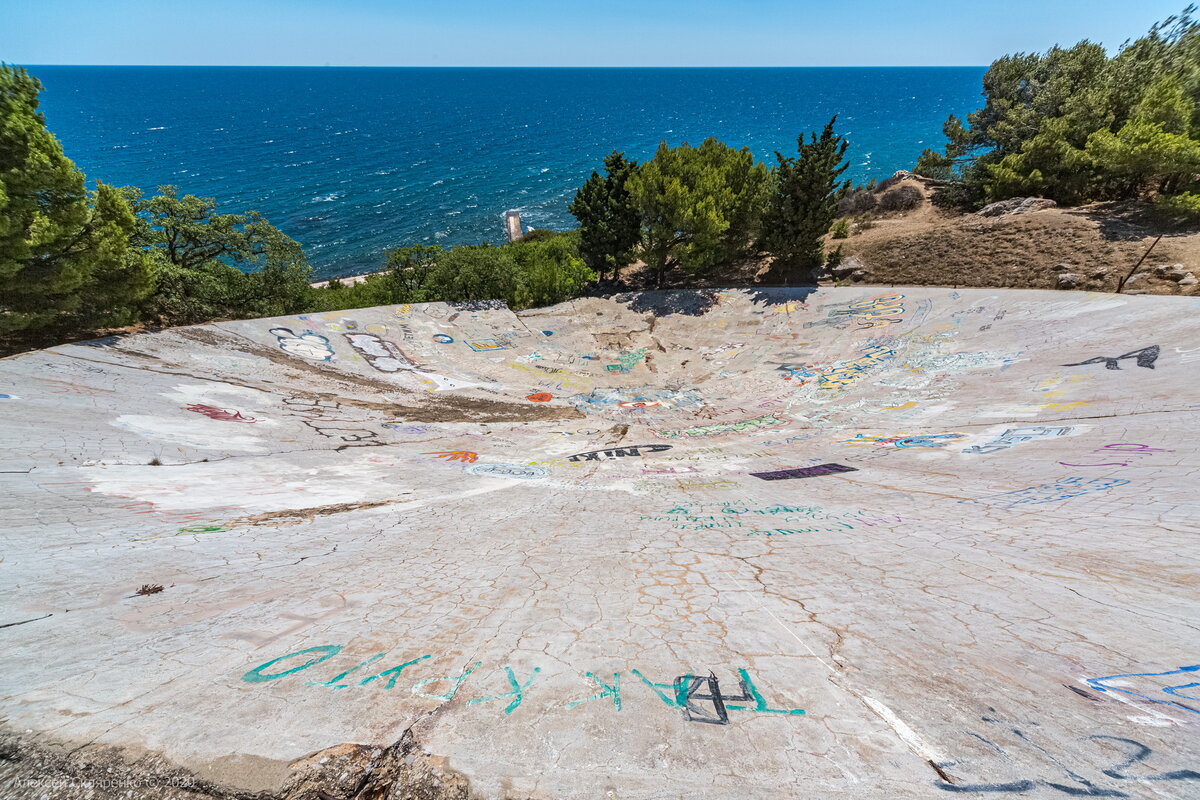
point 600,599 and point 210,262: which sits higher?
point 210,262

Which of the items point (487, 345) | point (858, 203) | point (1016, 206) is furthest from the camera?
point (858, 203)

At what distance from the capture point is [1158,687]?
3.85 meters

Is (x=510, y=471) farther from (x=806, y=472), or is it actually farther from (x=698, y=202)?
(x=698, y=202)

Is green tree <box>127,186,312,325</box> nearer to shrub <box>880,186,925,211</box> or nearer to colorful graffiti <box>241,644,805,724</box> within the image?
colorful graffiti <box>241,644,805,724</box>

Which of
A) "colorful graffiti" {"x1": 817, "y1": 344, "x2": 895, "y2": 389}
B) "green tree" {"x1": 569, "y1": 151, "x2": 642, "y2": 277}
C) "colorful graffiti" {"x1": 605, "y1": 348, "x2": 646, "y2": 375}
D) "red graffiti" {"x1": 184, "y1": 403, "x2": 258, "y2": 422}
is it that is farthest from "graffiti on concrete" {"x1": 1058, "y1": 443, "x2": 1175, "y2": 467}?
"green tree" {"x1": 569, "y1": 151, "x2": 642, "y2": 277}

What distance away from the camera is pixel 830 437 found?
16.3m

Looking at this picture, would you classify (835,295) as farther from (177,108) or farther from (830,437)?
(177,108)

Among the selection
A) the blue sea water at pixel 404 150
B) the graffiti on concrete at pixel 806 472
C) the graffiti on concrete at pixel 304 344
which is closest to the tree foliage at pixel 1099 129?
the graffiti on concrete at pixel 806 472

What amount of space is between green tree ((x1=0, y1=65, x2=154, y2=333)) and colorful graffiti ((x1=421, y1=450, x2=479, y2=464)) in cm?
1542

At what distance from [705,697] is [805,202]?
30769 millimetres

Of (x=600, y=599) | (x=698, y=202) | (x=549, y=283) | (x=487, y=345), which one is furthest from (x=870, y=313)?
(x=600, y=599)

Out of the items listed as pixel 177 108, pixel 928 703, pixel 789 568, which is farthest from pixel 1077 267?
pixel 177 108

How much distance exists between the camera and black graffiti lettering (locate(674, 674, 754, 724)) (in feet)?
12.4

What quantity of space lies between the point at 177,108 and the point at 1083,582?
266943mm
